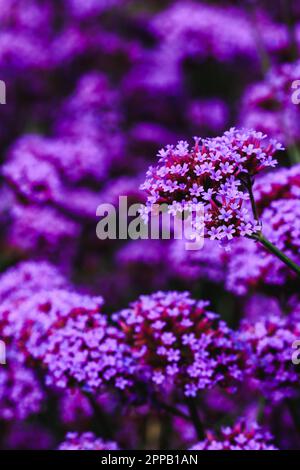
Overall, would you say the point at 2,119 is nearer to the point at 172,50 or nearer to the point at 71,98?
the point at 71,98

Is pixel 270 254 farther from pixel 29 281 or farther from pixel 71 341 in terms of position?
pixel 29 281

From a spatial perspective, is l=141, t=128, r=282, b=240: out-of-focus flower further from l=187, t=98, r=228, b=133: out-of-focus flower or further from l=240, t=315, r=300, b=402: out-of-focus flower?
l=187, t=98, r=228, b=133: out-of-focus flower

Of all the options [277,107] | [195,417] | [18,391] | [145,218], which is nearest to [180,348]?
[195,417]

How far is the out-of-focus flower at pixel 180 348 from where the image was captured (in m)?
2.20

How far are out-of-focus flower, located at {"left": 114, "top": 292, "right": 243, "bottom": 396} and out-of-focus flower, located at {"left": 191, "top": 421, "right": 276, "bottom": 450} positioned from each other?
0.47ft

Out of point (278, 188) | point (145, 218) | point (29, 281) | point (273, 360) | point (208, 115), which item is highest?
point (208, 115)

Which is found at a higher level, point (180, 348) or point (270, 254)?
point (270, 254)

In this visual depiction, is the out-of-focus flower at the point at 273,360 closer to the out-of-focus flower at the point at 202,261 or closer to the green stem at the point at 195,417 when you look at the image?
the green stem at the point at 195,417

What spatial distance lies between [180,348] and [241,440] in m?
0.35

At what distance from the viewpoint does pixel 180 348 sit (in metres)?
2.26

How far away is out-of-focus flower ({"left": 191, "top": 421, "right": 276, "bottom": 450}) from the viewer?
215cm

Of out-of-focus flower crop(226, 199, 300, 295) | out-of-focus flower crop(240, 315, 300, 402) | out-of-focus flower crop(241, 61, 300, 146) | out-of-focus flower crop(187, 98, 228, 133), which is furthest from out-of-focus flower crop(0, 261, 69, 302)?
out-of-focus flower crop(187, 98, 228, 133)

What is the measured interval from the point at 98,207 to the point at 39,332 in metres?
1.27

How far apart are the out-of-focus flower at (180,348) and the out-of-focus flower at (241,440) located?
0.14 metres
